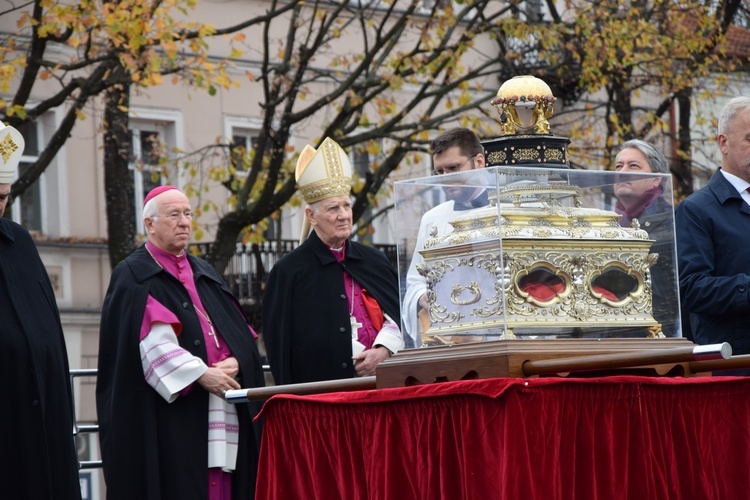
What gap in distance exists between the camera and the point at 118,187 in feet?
54.9

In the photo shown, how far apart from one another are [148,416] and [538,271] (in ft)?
9.70

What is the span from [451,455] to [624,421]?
567 millimetres

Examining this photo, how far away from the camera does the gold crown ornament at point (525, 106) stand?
552cm

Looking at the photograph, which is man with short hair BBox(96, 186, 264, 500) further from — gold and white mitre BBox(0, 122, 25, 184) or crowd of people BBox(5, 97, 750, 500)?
gold and white mitre BBox(0, 122, 25, 184)

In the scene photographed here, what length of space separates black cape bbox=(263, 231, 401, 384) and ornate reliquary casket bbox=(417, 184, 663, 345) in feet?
7.63

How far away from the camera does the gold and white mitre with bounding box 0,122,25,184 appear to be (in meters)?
6.96

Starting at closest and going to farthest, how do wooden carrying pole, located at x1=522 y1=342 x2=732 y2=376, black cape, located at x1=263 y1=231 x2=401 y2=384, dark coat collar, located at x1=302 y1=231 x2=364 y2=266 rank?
wooden carrying pole, located at x1=522 y1=342 x2=732 y2=376 < black cape, located at x1=263 y1=231 x2=401 y2=384 < dark coat collar, located at x1=302 y1=231 x2=364 y2=266

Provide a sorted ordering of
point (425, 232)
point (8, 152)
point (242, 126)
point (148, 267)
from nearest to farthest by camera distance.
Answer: point (425, 232) < point (8, 152) < point (148, 267) < point (242, 126)

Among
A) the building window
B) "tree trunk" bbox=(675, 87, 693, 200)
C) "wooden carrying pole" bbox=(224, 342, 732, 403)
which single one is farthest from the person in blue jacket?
the building window

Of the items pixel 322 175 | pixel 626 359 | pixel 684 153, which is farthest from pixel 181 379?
pixel 684 153

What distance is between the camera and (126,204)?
1683cm

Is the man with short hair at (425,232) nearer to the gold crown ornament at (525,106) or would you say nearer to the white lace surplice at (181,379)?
the gold crown ornament at (525,106)

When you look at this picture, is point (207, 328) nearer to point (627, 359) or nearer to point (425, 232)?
point (425, 232)

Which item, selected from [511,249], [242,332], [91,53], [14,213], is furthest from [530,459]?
[14,213]
